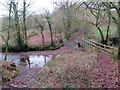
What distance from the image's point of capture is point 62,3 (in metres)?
18.5

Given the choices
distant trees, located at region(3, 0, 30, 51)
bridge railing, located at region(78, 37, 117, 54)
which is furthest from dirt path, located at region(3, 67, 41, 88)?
distant trees, located at region(3, 0, 30, 51)

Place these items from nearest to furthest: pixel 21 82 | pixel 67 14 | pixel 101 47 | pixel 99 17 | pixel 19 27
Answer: pixel 21 82 < pixel 101 47 < pixel 99 17 < pixel 19 27 < pixel 67 14

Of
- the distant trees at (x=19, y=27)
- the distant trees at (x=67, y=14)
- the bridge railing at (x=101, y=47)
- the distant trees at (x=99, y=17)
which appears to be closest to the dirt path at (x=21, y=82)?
the bridge railing at (x=101, y=47)

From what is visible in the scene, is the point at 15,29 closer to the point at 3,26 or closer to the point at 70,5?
the point at 3,26

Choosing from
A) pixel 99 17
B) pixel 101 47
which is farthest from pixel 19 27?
pixel 101 47

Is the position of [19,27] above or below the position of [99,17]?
below

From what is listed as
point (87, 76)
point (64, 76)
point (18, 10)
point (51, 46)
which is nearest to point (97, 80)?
point (87, 76)

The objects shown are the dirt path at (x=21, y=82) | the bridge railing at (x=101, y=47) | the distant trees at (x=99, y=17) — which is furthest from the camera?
the distant trees at (x=99, y=17)

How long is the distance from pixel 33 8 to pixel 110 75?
49.9ft

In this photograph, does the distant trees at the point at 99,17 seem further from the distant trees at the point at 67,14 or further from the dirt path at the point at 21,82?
the dirt path at the point at 21,82

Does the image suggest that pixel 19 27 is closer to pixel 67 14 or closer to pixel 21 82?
pixel 67 14

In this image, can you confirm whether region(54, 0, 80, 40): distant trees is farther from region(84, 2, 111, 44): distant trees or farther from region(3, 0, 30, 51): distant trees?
region(3, 0, 30, 51): distant trees

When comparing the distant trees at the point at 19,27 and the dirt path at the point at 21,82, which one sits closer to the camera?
the dirt path at the point at 21,82

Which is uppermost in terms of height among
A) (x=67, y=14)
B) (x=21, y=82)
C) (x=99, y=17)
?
(x=67, y=14)
